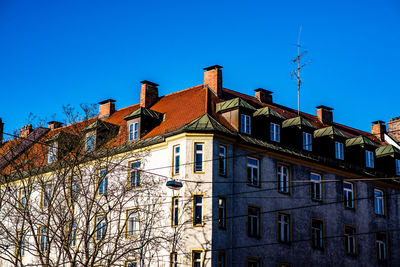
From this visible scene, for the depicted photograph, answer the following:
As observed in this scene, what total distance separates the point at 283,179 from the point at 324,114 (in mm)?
11810

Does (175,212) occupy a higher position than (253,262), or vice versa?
(175,212)

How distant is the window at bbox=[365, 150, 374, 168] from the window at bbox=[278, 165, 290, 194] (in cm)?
833

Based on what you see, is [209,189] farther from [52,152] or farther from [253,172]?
[52,152]

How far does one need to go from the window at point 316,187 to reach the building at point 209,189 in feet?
0.29

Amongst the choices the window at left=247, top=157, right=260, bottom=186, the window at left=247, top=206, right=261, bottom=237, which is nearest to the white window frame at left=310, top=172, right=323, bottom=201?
the window at left=247, top=157, right=260, bottom=186

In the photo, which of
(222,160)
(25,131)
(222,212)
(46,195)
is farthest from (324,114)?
(25,131)

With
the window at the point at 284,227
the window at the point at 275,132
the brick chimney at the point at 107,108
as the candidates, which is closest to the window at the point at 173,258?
the window at the point at 284,227

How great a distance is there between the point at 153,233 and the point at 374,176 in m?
17.0

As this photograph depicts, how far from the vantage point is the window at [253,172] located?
129 feet

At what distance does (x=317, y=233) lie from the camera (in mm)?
42562

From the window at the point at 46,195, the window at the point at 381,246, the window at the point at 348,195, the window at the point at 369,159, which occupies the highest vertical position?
the window at the point at 369,159

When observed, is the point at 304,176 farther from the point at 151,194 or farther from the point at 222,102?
the point at 151,194

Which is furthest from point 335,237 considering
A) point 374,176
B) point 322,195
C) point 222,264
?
point 222,264

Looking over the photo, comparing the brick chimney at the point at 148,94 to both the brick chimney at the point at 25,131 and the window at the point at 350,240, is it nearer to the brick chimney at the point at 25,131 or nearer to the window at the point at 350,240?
the brick chimney at the point at 25,131
